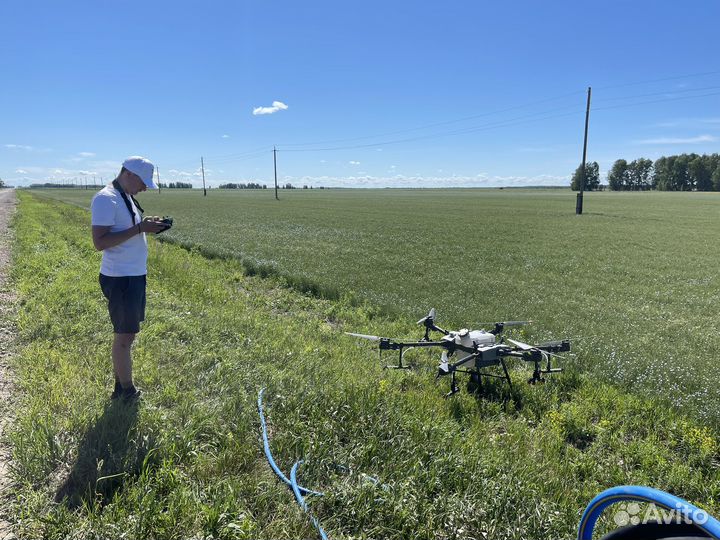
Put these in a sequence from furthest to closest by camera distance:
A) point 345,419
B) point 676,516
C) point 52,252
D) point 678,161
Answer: point 678,161
point 52,252
point 345,419
point 676,516

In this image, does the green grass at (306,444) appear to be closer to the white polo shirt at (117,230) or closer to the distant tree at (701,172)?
the white polo shirt at (117,230)

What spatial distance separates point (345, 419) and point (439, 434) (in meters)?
0.87

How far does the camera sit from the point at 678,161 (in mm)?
134875

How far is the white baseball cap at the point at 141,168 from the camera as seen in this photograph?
12.7 feet

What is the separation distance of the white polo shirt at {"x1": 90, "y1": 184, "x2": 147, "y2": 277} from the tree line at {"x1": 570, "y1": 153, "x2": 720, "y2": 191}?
136775mm

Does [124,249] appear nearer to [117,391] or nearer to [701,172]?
[117,391]

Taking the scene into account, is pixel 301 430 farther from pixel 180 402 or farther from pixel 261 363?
pixel 261 363

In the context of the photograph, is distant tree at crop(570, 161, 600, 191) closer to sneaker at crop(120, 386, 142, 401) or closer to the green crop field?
the green crop field

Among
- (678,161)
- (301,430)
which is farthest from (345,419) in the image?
(678,161)

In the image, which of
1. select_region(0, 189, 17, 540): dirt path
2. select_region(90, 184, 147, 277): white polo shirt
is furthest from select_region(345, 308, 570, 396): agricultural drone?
select_region(0, 189, 17, 540): dirt path

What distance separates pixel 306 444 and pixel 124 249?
2.43 m

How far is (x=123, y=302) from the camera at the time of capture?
3.97m

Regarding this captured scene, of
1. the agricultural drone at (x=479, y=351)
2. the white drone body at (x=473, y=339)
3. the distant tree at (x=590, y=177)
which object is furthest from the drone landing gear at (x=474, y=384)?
the distant tree at (x=590, y=177)

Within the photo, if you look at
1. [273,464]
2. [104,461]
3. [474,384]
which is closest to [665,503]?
[273,464]
